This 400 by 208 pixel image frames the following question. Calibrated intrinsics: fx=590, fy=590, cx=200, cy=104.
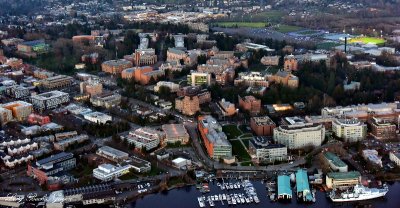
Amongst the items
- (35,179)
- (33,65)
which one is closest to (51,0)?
(33,65)

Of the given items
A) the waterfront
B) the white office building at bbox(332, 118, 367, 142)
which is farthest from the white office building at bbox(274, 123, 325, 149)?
the waterfront

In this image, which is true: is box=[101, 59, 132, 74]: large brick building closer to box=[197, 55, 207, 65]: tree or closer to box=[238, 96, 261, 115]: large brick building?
box=[197, 55, 207, 65]: tree

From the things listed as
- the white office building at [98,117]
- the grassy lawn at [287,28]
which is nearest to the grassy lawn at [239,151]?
the white office building at [98,117]

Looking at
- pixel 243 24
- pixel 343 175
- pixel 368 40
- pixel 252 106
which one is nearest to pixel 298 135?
pixel 343 175

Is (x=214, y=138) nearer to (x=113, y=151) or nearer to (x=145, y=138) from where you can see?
(x=145, y=138)

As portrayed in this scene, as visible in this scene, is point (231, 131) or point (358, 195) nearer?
point (358, 195)

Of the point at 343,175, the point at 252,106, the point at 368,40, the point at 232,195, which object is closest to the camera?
the point at 232,195
